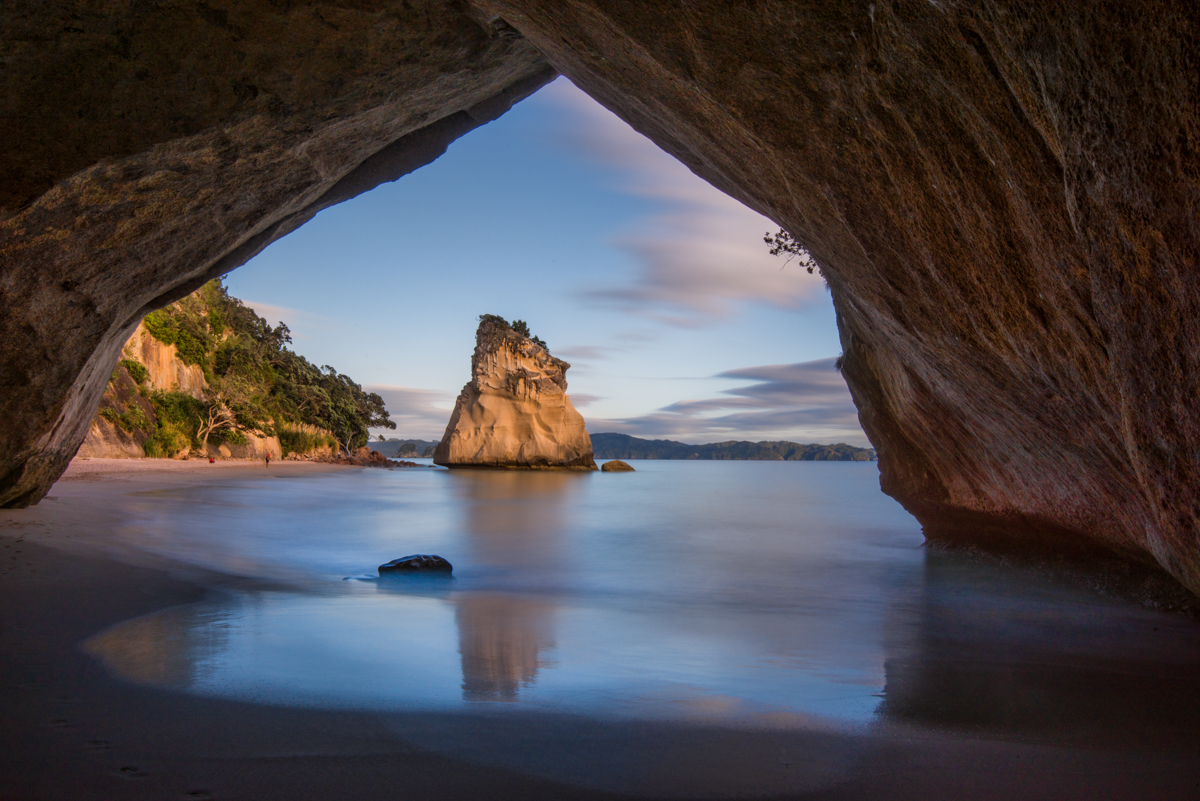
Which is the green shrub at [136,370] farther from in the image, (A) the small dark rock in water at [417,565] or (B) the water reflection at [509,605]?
(A) the small dark rock in water at [417,565]

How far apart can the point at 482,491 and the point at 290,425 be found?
80.7 ft

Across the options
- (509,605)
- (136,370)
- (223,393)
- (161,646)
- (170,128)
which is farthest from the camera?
(223,393)

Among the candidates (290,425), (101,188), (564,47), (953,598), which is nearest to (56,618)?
(101,188)

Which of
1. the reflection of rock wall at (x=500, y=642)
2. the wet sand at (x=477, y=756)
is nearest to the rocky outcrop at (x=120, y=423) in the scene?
the reflection of rock wall at (x=500, y=642)

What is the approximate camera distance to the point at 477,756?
2533mm

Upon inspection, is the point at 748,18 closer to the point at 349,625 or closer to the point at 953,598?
the point at 349,625

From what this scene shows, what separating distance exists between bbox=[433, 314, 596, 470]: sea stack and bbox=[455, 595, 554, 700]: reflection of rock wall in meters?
44.3

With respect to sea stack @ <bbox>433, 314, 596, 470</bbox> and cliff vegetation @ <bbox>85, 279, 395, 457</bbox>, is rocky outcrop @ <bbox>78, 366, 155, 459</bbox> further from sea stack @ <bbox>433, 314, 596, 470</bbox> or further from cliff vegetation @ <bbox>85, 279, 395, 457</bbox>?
sea stack @ <bbox>433, 314, 596, 470</bbox>

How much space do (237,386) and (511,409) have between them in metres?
21.3

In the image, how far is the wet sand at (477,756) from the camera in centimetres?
225

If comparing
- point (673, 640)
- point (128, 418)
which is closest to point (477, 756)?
point (673, 640)

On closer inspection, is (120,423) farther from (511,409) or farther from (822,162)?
(822,162)

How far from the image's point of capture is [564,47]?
14.9 ft

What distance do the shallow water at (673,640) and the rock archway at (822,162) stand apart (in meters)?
1.02
